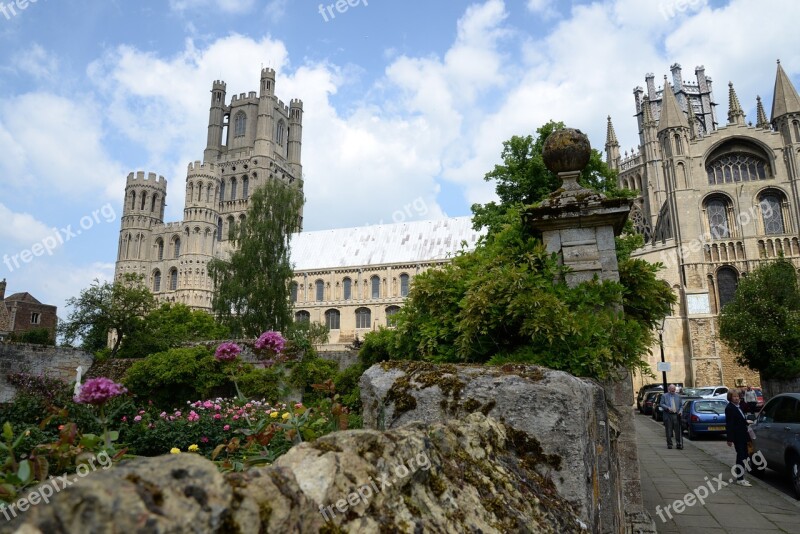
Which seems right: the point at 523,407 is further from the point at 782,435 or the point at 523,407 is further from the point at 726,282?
the point at 726,282

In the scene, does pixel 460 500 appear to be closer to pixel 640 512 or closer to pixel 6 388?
pixel 640 512

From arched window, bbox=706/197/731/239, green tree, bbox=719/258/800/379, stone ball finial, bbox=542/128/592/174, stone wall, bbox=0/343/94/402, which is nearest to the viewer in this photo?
stone ball finial, bbox=542/128/592/174

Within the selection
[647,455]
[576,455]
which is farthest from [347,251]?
[576,455]

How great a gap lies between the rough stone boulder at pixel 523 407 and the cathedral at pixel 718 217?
41.6 metres

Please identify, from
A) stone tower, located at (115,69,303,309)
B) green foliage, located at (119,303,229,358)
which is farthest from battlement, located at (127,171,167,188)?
Answer: green foliage, located at (119,303,229,358)

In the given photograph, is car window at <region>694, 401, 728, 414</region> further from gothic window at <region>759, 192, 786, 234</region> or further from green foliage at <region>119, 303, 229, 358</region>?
gothic window at <region>759, 192, 786, 234</region>

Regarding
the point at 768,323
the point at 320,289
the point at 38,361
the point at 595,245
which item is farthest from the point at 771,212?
the point at 38,361

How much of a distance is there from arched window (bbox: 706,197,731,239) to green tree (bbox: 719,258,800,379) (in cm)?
1388

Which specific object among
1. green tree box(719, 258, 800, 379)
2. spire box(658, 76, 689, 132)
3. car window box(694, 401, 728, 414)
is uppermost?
spire box(658, 76, 689, 132)

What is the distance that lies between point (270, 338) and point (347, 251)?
57.1 metres

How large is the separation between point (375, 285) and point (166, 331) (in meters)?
23.5

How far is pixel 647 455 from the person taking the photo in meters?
13.1

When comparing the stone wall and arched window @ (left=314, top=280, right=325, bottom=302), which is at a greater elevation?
arched window @ (left=314, top=280, right=325, bottom=302)

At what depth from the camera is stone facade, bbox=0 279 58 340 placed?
49.2 metres
